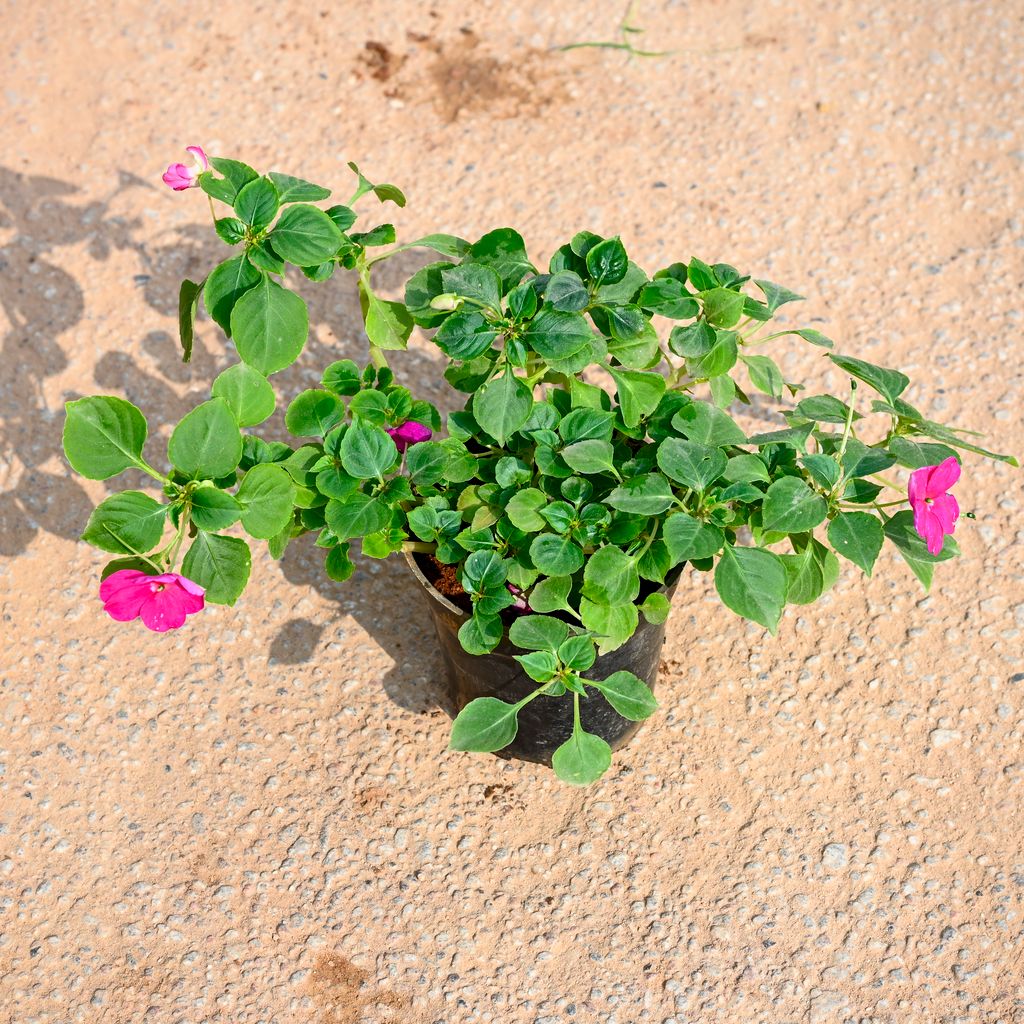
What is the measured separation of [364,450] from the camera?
1562mm

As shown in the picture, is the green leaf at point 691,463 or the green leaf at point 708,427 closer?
the green leaf at point 691,463

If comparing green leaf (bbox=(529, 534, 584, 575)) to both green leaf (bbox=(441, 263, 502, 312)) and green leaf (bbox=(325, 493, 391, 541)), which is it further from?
green leaf (bbox=(441, 263, 502, 312))

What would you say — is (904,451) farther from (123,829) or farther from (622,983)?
(123,829)

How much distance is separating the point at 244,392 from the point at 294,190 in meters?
0.28

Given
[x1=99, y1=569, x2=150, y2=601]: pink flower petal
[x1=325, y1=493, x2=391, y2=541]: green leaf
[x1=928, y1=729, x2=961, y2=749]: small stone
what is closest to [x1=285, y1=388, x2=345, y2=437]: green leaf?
[x1=325, y1=493, x2=391, y2=541]: green leaf

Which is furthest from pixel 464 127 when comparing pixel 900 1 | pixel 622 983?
pixel 622 983

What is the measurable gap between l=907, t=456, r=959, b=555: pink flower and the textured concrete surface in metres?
0.78

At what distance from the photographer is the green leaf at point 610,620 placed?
1.59 meters

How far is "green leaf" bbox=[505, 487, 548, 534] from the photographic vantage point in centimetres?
159

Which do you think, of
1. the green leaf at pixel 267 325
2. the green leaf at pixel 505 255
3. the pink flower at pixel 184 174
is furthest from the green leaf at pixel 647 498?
the pink flower at pixel 184 174

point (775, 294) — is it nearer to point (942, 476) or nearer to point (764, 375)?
point (764, 375)

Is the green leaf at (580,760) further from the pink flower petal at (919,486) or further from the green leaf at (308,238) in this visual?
the green leaf at (308,238)

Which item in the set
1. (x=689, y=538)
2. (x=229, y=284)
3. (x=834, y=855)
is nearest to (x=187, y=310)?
(x=229, y=284)

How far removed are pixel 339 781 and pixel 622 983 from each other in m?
0.60
